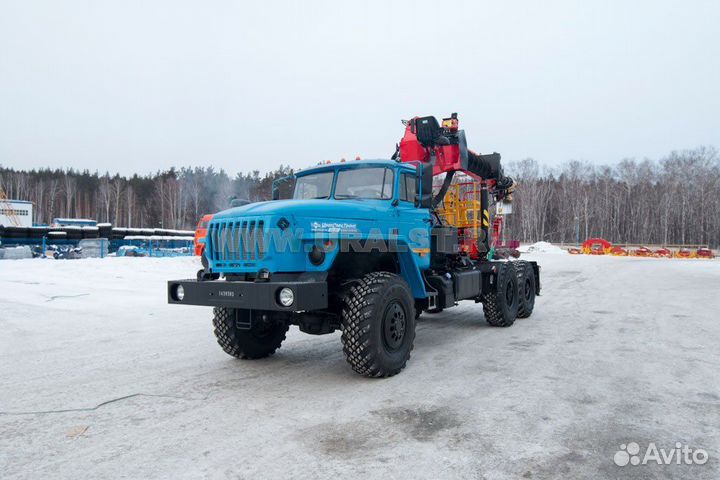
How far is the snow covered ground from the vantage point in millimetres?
3361

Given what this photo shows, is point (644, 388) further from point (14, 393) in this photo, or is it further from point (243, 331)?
point (14, 393)

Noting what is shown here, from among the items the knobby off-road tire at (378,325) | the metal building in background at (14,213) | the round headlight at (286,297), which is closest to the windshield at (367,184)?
the knobby off-road tire at (378,325)

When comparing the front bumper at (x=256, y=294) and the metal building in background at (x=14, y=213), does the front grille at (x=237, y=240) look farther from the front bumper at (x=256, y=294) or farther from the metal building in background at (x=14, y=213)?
the metal building in background at (x=14, y=213)

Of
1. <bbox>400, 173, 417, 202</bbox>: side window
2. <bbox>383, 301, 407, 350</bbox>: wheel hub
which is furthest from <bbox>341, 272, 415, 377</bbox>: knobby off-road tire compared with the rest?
<bbox>400, 173, 417, 202</bbox>: side window

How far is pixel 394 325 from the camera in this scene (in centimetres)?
568

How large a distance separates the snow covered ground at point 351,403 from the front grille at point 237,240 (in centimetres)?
141

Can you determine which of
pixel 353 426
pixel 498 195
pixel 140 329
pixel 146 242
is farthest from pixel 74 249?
pixel 353 426

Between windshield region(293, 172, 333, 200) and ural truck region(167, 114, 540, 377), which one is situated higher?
windshield region(293, 172, 333, 200)

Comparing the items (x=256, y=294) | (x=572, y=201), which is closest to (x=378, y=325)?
(x=256, y=294)

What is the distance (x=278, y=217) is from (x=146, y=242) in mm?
28479

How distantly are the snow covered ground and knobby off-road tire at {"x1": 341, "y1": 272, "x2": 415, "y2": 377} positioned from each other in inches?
8.9

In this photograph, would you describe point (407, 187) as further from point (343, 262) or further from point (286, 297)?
point (286, 297)

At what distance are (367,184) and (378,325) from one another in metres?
2.08

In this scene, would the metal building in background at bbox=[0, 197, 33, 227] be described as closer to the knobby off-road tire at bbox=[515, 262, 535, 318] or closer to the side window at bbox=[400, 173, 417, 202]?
the knobby off-road tire at bbox=[515, 262, 535, 318]
